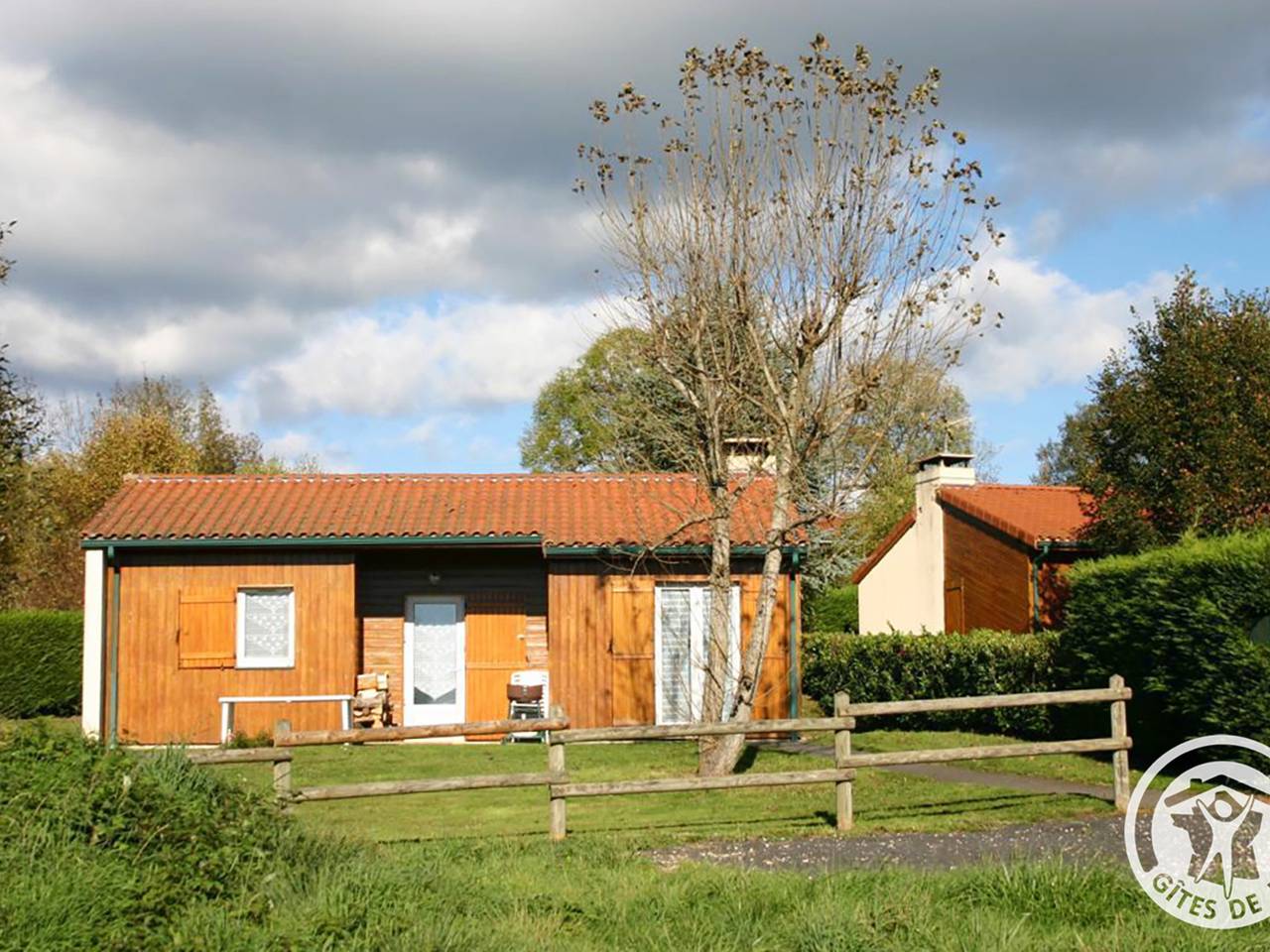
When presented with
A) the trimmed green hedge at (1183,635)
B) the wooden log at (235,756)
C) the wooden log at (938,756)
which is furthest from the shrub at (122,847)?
the trimmed green hedge at (1183,635)

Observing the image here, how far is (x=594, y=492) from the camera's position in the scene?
71.7ft

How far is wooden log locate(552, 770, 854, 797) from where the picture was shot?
1041cm

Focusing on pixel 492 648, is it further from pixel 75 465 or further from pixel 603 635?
pixel 75 465

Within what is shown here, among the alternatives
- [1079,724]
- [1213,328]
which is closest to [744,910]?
[1079,724]

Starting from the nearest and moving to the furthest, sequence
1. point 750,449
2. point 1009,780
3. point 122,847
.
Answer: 1. point 122,847
2. point 1009,780
3. point 750,449

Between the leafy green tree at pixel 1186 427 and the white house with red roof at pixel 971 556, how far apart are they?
80.2 inches

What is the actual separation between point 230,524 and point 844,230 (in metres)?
10.7

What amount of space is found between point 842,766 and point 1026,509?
54.5 feet

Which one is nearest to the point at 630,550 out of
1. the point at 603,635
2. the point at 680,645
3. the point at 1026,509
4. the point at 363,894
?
the point at 603,635

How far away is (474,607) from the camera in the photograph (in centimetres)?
2075

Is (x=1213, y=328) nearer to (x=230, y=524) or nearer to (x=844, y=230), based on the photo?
(x=844, y=230)

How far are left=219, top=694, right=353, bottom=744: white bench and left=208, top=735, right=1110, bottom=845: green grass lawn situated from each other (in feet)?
8.98

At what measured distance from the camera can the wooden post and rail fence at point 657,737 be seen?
391 inches

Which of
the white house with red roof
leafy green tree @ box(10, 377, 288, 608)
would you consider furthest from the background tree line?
the white house with red roof
